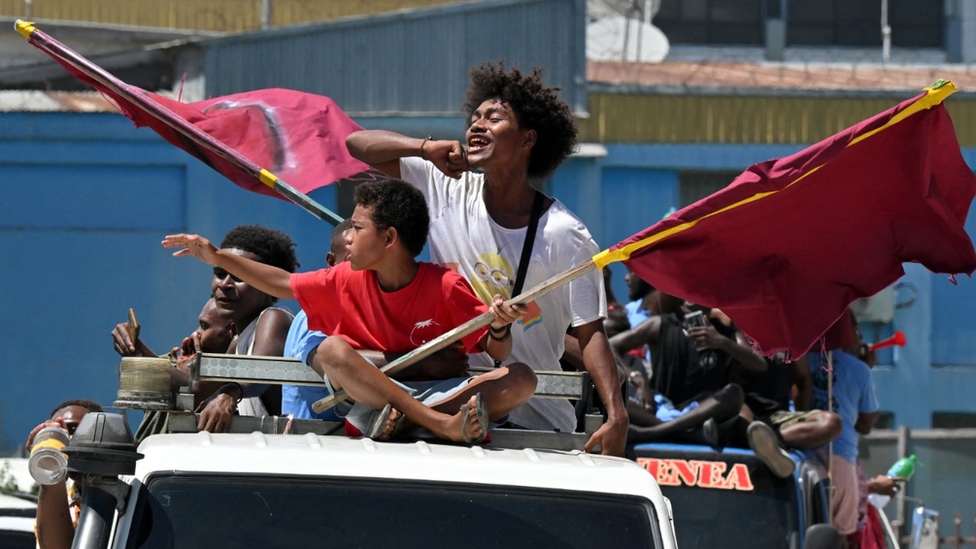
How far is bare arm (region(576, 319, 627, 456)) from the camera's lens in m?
4.39

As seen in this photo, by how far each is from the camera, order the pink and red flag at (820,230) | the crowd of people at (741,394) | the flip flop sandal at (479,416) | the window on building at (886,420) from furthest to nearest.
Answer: the window on building at (886,420) < the crowd of people at (741,394) < the pink and red flag at (820,230) < the flip flop sandal at (479,416)

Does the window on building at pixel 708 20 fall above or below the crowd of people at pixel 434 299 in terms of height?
above

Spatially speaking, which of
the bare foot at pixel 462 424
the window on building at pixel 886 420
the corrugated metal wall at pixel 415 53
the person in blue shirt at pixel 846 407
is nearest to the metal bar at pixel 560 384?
the bare foot at pixel 462 424

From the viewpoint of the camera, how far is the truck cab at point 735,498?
6633mm

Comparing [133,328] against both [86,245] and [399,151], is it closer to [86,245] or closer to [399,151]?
[399,151]

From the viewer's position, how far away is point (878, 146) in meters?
4.57

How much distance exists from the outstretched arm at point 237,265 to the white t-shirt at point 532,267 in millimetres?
Result: 547

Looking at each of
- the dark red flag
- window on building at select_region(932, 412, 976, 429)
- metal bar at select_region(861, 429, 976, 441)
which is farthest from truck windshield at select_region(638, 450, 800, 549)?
window on building at select_region(932, 412, 976, 429)

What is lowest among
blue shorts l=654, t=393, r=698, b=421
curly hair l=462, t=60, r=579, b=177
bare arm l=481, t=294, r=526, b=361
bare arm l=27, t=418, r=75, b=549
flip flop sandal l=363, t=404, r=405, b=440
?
blue shorts l=654, t=393, r=698, b=421

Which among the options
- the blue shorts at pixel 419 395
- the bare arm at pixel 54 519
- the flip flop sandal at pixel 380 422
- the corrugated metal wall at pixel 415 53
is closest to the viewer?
the bare arm at pixel 54 519

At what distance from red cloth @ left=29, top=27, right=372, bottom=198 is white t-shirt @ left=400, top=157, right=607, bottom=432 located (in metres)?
1.20

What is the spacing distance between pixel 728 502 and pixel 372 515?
3671mm

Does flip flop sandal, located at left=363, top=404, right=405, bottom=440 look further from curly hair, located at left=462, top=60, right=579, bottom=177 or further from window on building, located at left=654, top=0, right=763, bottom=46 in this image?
window on building, located at left=654, top=0, right=763, bottom=46

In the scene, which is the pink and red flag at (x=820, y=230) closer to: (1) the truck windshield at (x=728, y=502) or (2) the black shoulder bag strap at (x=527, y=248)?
(2) the black shoulder bag strap at (x=527, y=248)
